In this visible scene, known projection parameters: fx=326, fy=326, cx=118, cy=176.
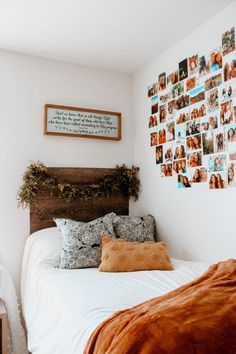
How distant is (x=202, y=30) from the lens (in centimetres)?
249

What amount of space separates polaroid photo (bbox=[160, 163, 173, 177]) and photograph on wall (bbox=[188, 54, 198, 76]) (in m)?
0.77

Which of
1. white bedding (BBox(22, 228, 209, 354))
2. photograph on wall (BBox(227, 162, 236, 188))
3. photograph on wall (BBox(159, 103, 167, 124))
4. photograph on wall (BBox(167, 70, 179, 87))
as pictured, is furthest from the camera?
photograph on wall (BBox(159, 103, 167, 124))

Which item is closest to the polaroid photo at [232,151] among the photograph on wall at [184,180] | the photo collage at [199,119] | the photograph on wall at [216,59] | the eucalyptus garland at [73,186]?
the photo collage at [199,119]

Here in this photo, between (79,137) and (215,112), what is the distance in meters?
1.32

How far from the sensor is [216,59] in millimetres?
2352

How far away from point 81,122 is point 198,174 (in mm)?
1249

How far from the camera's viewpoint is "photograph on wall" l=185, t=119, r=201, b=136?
2.50 m

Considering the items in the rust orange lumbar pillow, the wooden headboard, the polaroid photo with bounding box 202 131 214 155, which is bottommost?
the rust orange lumbar pillow

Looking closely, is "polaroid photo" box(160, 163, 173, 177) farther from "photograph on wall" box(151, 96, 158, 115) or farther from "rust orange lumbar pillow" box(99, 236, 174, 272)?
"rust orange lumbar pillow" box(99, 236, 174, 272)

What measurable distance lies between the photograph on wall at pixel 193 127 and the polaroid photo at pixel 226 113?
0.23 meters

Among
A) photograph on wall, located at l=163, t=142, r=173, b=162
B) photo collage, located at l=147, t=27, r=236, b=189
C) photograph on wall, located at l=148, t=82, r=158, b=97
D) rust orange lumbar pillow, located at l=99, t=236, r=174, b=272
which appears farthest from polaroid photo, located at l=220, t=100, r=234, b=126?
rust orange lumbar pillow, located at l=99, t=236, r=174, b=272

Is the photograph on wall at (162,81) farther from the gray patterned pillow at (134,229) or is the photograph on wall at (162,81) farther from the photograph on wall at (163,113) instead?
the gray patterned pillow at (134,229)

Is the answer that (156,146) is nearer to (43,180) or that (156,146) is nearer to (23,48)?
(43,180)

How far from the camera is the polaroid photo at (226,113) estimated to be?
2225 millimetres
